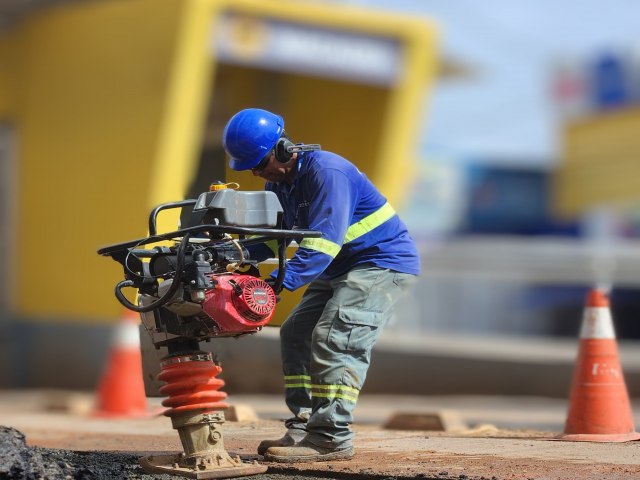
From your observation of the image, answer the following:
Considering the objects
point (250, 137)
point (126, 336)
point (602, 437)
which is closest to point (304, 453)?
point (250, 137)

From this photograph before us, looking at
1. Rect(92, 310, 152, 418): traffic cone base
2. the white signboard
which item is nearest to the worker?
Rect(92, 310, 152, 418): traffic cone base

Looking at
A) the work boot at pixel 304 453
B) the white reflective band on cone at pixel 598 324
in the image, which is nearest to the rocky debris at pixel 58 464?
the work boot at pixel 304 453

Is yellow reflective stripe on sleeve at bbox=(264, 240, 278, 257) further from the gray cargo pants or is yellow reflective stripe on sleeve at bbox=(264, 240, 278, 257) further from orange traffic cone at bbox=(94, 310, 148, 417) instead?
orange traffic cone at bbox=(94, 310, 148, 417)

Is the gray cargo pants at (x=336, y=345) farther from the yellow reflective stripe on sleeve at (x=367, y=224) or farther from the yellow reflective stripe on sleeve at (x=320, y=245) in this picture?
the yellow reflective stripe on sleeve at (x=320, y=245)

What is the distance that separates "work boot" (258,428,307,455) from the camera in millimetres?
5832

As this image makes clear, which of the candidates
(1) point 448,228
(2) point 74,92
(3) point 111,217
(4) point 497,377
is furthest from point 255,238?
(1) point 448,228

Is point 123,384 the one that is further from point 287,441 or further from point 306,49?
point 306,49

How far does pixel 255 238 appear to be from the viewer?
539cm

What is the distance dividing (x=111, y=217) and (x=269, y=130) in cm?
801

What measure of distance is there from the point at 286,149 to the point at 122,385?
5.14m

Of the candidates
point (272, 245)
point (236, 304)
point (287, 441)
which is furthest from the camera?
point (272, 245)

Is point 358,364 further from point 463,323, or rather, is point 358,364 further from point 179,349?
point 463,323

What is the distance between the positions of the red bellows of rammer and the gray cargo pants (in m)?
0.53

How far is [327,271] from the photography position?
5996 mm
